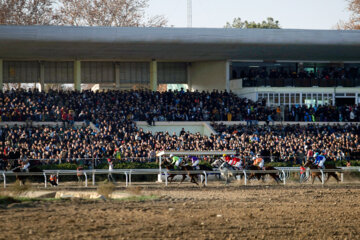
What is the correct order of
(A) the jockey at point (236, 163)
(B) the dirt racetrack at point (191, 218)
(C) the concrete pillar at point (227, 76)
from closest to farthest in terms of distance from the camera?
(B) the dirt racetrack at point (191, 218), (A) the jockey at point (236, 163), (C) the concrete pillar at point (227, 76)

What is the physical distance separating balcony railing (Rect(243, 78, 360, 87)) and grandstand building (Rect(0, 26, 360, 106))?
6cm

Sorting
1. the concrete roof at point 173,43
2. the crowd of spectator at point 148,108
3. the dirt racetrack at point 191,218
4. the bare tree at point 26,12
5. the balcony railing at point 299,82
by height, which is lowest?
the dirt racetrack at point 191,218

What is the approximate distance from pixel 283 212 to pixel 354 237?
132 inches

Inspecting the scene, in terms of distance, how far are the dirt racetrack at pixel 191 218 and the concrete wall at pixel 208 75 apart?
26077 millimetres

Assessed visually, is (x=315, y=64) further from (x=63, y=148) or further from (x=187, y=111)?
(x=63, y=148)

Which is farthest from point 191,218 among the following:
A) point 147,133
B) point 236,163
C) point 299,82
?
point 299,82

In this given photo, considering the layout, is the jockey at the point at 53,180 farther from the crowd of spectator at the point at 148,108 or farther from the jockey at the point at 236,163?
the crowd of spectator at the point at 148,108

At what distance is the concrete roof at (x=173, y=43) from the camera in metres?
38.8

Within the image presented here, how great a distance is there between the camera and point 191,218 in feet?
47.6

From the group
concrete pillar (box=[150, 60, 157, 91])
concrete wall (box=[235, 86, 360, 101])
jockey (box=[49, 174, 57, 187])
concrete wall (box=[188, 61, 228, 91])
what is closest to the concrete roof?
concrete pillar (box=[150, 60, 157, 91])

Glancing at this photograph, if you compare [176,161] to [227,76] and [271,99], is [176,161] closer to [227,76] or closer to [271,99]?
[271,99]

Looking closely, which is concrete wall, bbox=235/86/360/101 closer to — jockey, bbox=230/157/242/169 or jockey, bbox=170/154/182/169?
jockey, bbox=230/157/242/169

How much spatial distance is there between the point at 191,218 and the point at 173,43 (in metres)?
26.9

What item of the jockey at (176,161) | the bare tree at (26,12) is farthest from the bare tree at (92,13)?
the jockey at (176,161)
